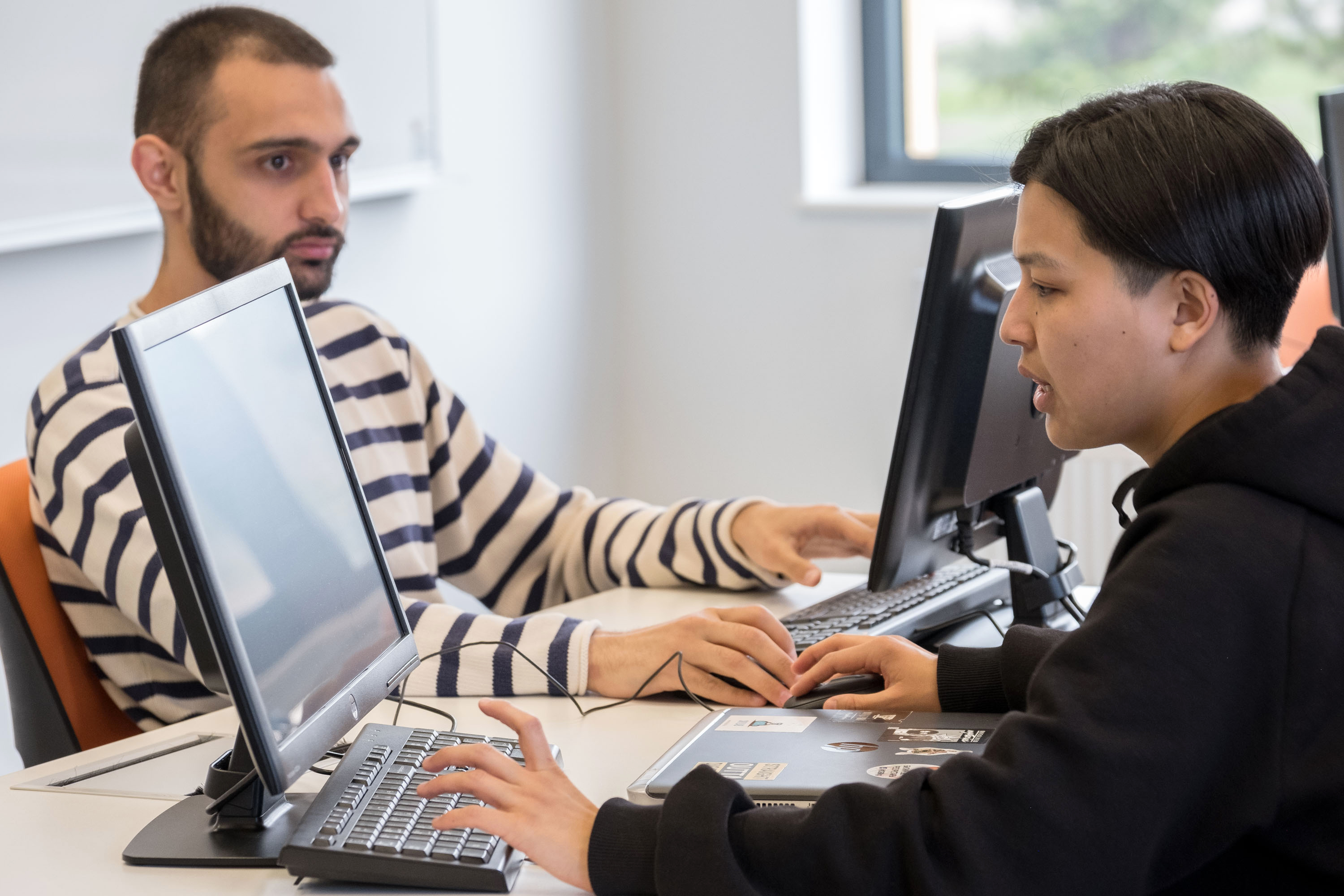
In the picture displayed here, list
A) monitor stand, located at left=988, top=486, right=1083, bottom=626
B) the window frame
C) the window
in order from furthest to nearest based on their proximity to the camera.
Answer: the window frame
the window
monitor stand, located at left=988, top=486, right=1083, bottom=626

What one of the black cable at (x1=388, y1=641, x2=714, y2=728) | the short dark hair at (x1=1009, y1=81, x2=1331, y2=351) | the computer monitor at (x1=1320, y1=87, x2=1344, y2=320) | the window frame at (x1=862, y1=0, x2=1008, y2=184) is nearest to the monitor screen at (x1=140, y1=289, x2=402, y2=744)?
the black cable at (x1=388, y1=641, x2=714, y2=728)

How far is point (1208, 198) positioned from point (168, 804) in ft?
2.87

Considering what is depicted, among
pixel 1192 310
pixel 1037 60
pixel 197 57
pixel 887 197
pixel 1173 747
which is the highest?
pixel 1037 60

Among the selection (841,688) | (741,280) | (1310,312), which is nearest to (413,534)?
(841,688)

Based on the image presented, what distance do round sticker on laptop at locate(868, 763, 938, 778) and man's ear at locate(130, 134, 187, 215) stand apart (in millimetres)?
1030

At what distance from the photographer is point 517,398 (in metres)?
3.14

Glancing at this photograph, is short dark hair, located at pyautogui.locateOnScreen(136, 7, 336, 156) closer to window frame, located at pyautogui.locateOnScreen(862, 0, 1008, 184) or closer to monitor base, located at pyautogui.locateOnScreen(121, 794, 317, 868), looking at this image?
monitor base, located at pyautogui.locateOnScreen(121, 794, 317, 868)

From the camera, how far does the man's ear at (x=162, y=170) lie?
1572mm

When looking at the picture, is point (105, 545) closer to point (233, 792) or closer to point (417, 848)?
point (233, 792)

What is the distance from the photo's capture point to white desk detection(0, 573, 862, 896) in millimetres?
940

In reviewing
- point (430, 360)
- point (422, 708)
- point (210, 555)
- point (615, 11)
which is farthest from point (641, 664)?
point (615, 11)

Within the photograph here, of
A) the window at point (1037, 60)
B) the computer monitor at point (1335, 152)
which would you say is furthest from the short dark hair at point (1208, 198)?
the window at point (1037, 60)

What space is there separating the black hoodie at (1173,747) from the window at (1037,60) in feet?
7.26

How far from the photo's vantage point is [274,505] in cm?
95
